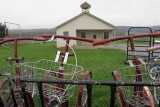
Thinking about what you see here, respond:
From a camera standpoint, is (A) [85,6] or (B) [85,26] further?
(A) [85,6]

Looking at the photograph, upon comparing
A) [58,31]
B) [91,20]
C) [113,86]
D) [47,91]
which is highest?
[91,20]

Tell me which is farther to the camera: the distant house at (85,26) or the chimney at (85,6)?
the chimney at (85,6)

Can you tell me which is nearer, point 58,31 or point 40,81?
point 40,81

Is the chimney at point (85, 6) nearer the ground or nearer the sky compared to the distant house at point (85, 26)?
nearer the sky

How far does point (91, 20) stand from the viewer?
51.9ft

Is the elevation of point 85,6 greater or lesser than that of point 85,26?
greater

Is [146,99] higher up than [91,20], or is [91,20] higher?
[91,20]

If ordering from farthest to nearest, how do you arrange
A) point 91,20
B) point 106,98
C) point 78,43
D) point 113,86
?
point 78,43 < point 91,20 < point 106,98 < point 113,86

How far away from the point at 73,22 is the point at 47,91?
14952mm

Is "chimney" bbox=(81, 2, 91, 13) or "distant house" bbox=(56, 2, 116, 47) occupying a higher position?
"chimney" bbox=(81, 2, 91, 13)

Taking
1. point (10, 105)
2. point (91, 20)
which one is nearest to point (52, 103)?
point (10, 105)

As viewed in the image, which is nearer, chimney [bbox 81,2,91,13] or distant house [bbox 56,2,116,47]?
distant house [bbox 56,2,116,47]

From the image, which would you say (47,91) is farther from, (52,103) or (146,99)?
(146,99)

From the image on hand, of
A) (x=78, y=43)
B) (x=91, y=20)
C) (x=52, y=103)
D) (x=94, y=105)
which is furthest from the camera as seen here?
(x=78, y=43)
